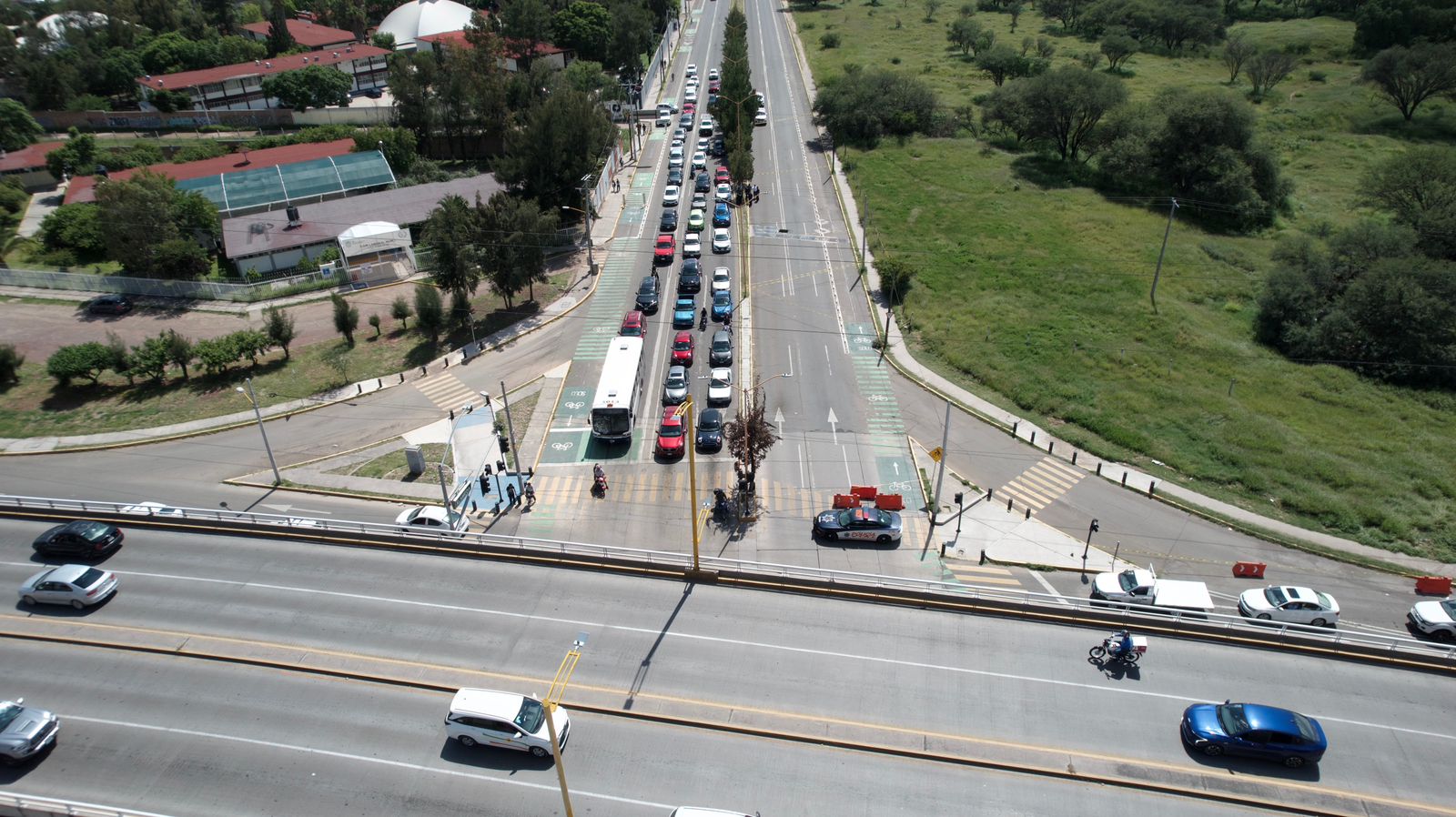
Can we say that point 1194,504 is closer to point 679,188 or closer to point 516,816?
point 516,816

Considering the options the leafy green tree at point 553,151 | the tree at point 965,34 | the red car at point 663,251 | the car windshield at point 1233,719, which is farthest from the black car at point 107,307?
the tree at point 965,34

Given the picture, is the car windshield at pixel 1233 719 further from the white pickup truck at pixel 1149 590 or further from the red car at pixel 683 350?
the red car at pixel 683 350

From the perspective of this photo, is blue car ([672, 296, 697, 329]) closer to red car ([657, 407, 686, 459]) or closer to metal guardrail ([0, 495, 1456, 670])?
red car ([657, 407, 686, 459])

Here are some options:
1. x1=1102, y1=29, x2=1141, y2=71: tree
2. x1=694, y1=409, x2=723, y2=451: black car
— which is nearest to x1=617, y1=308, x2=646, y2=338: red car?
x1=694, y1=409, x2=723, y2=451: black car

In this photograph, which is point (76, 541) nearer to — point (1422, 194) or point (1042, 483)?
point (1042, 483)

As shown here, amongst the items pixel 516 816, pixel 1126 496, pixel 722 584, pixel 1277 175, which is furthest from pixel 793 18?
pixel 516 816

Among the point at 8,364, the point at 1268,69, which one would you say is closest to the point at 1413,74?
the point at 1268,69
